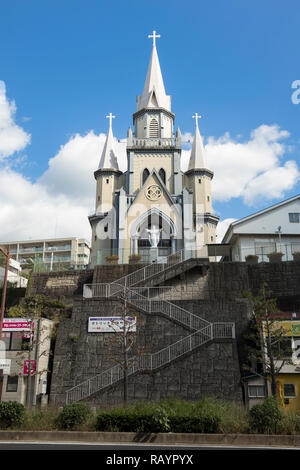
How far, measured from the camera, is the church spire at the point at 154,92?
51.9 meters

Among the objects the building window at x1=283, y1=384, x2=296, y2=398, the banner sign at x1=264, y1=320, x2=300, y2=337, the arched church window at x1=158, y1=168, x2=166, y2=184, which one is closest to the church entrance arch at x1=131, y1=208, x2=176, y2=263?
the arched church window at x1=158, y1=168, x2=166, y2=184

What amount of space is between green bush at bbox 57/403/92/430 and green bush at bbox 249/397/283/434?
16.0 ft

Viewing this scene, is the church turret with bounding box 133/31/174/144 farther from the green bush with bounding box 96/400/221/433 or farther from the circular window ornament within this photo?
the green bush with bounding box 96/400/221/433

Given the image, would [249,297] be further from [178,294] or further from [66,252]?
[66,252]

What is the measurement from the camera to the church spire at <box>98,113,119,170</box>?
5073cm

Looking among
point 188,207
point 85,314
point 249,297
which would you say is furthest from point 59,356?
point 188,207

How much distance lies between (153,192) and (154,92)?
15.2 metres

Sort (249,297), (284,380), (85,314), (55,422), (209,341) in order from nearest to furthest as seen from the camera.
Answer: (55,422) → (284,380) → (209,341) → (85,314) → (249,297)

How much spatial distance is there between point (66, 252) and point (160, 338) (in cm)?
7619

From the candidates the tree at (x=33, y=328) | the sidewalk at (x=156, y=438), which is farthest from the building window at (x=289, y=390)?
the tree at (x=33, y=328)

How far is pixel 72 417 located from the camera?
12.9m

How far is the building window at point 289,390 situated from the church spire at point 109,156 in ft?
118

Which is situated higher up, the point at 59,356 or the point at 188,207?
the point at 188,207
